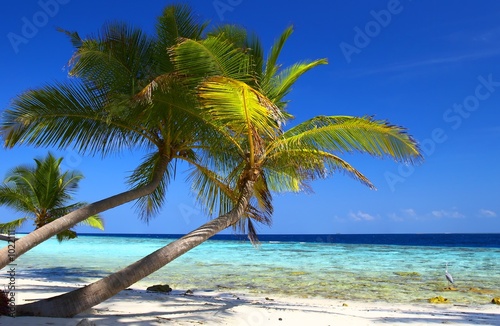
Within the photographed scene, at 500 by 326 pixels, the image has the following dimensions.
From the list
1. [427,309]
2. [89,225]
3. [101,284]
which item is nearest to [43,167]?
[89,225]

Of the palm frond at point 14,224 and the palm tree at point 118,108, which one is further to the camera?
the palm frond at point 14,224

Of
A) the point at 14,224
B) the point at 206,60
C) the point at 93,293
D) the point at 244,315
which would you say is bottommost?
the point at 244,315

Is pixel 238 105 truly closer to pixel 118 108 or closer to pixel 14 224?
pixel 118 108

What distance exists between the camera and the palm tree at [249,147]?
5387 mm

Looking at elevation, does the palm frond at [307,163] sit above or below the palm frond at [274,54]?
below

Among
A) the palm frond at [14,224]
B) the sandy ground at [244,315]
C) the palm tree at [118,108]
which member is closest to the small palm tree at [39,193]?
the palm frond at [14,224]

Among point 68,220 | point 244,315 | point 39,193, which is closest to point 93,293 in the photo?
point 68,220

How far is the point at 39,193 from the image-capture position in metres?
14.6

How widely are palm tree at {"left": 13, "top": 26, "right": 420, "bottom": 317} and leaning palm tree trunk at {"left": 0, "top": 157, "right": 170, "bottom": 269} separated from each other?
2.75 ft

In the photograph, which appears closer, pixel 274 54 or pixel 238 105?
pixel 238 105

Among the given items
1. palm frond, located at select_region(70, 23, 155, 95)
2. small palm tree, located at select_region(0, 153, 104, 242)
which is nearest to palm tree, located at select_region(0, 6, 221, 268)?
palm frond, located at select_region(70, 23, 155, 95)

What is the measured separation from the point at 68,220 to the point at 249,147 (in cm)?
286

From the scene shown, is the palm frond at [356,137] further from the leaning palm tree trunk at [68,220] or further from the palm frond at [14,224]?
the palm frond at [14,224]

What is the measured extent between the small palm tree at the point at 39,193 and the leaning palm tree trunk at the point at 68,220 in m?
8.43
